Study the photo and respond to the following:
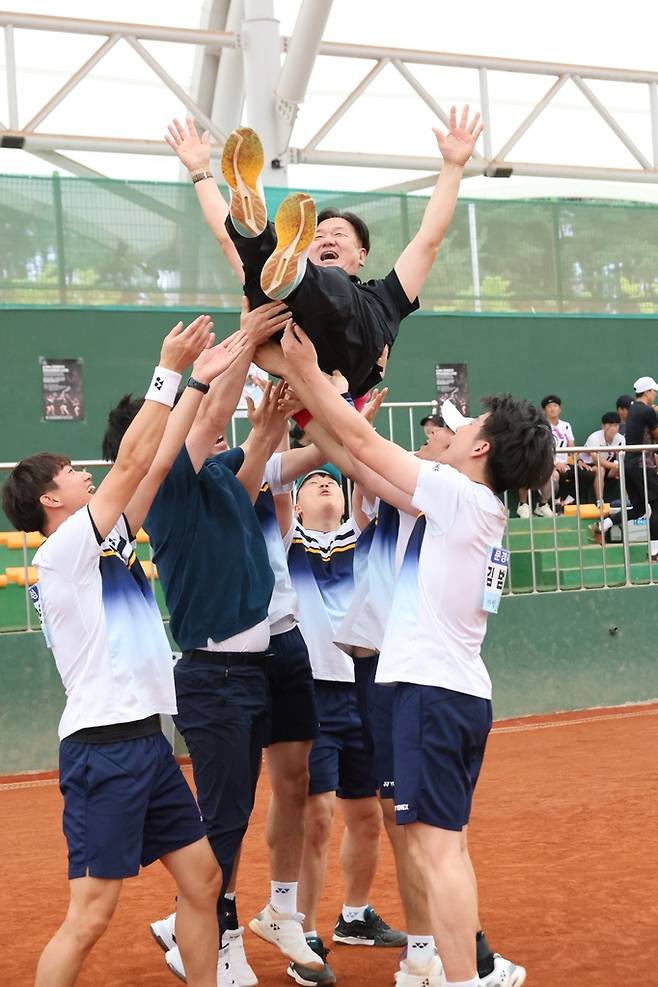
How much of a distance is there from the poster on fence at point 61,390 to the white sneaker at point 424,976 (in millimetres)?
10323

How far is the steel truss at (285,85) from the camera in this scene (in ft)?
49.1

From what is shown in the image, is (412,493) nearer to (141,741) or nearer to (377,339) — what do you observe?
(377,339)

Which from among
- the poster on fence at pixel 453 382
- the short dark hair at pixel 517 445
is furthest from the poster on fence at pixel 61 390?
the short dark hair at pixel 517 445

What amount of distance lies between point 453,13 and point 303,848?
15411mm

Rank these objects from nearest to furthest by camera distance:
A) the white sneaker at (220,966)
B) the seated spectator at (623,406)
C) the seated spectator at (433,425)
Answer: the white sneaker at (220,966) → the seated spectator at (433,425) → the seated spectator at (623,406)

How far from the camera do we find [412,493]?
423 cm

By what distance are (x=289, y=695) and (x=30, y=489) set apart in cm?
142

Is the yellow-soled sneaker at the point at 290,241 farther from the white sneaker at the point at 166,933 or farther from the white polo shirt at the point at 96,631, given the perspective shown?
the white sneaker at the point at 166,933

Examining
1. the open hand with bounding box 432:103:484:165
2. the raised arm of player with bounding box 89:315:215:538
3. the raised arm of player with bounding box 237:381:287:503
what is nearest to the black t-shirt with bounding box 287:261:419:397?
the raised arm of player with bounding box 237:381:287:503

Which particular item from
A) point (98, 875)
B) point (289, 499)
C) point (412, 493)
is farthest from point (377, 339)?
point (98, 875)

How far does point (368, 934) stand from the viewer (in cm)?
566

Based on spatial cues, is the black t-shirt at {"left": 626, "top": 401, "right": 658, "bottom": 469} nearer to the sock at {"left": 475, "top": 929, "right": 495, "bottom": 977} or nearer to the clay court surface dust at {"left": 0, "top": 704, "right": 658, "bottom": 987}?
the clay court surface dust at {"left": 0, "top": 704, "right": 658, "bottom": 987}

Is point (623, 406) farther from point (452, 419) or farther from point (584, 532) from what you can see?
point (452, 419)

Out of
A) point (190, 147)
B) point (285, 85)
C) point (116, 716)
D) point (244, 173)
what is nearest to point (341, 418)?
point (244, 173)
